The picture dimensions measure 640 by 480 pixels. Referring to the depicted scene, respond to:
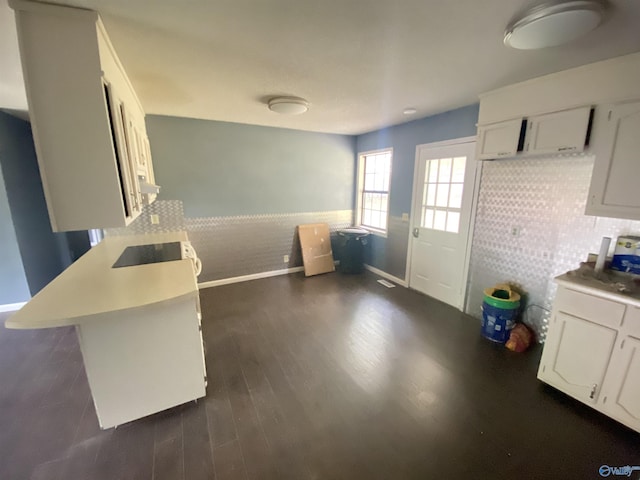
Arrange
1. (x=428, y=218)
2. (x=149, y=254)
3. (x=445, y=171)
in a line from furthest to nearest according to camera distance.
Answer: (x=428, y=218)
(x=445, y=171)
(x=149, y=254)

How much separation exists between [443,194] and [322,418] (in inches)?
117

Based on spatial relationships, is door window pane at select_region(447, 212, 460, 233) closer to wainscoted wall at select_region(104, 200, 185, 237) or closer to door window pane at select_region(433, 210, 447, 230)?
door window pane at select_region(433, 210, 447, 230)

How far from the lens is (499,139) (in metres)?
2.60

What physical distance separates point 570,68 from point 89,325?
12.5 ft

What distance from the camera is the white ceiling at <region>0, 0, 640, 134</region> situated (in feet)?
4.47

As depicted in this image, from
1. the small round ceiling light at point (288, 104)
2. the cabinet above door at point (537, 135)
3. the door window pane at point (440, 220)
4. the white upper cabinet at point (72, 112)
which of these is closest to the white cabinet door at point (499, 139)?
the cabinet above door at point (537, 135)

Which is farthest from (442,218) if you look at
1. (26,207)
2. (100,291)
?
(26,207)

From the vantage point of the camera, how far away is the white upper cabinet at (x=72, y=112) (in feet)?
4.26

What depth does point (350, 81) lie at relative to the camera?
233cm

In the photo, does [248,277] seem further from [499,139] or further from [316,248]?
[499,139]

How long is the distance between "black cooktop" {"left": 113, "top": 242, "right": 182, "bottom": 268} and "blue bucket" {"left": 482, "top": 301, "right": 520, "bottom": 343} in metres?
3.12

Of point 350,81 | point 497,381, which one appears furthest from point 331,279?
point 350,81

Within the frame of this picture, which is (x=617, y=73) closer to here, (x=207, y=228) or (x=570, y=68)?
(x=570, y=68)

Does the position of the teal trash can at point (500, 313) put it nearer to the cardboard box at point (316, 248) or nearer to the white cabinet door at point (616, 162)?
the white cabinet door at point (616, 162)
